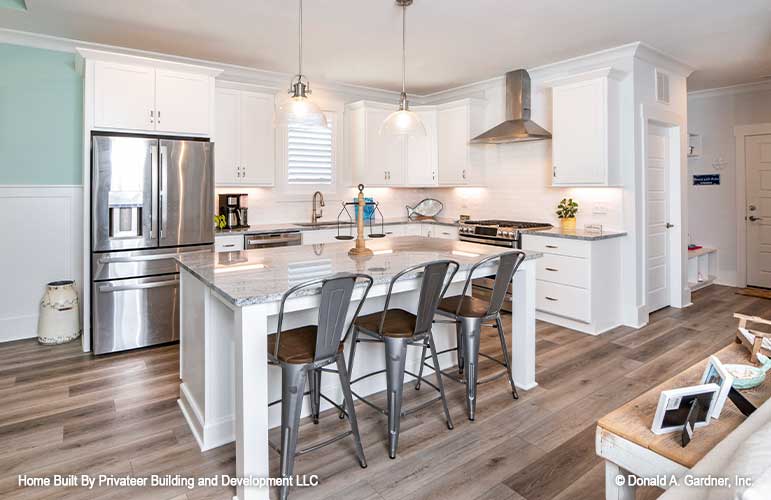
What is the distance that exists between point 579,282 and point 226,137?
12.9 ft

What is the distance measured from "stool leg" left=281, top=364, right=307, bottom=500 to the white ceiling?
2780 mm

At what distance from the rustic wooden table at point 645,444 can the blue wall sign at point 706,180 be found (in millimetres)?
6194

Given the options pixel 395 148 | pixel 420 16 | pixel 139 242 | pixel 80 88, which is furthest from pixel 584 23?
pixel 80 88

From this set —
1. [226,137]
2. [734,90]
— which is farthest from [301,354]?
[734,90]

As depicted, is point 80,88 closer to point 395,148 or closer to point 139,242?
point 139,242

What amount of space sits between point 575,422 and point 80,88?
504cm

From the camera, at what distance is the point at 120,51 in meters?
4.48

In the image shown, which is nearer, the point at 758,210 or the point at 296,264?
the point at 296,264

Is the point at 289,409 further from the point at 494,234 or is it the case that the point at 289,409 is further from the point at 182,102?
the point at 494,234

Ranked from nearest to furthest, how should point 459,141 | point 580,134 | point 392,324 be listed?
point 392,324
point 580,134
point 459,141

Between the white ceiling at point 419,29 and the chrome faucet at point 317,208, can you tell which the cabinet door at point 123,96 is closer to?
the white ceiling at point 419,29

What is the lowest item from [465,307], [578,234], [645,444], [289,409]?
[289,409]

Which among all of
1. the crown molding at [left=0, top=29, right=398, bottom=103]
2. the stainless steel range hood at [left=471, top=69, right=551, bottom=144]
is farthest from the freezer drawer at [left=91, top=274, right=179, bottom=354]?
the stainless steel range hood at [left=471, top=69, right=551, bottom=144]

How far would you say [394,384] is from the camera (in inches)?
92.5
